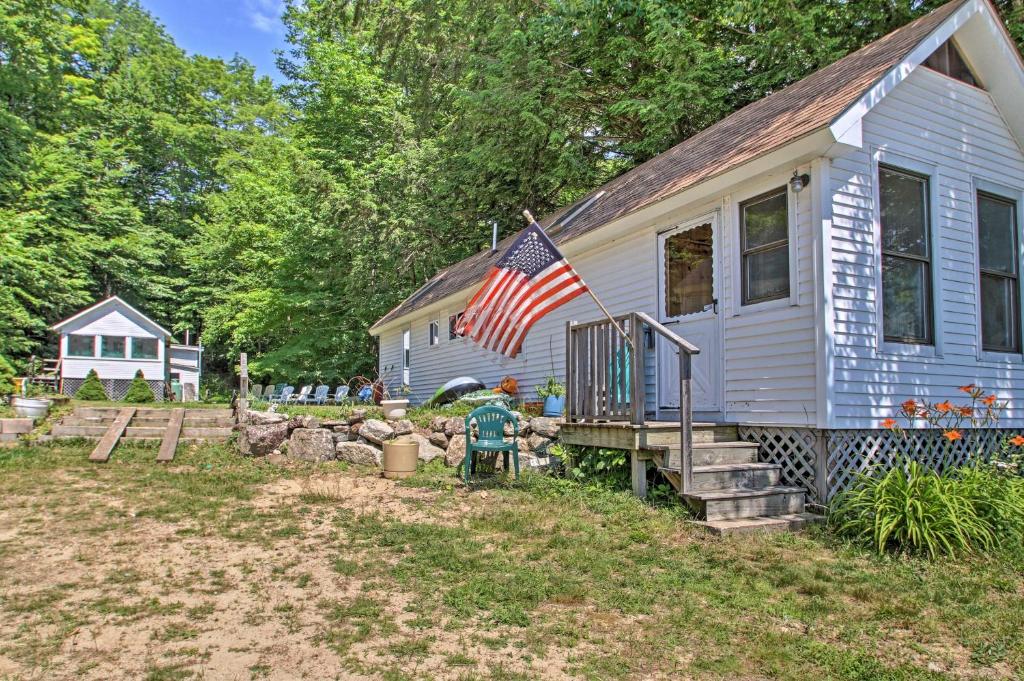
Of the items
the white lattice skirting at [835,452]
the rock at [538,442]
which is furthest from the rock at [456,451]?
the white lattice skirting at [835,452]

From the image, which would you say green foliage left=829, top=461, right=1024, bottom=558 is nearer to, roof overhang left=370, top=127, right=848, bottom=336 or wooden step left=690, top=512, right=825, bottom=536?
wooden step left=690, top=512, right=825, bottom=536

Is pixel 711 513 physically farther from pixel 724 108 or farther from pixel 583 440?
pixel 724 108

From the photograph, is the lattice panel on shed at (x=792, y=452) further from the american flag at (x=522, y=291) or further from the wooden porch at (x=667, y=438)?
the american flag at (x=522, y=291)

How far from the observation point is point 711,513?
543 cm

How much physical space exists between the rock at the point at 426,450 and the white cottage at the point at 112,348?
2095 cm

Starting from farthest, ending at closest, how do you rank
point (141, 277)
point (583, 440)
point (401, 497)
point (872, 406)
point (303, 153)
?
1. point (141, 277)
2. point (303, 153)
3. point (583, 440)
4. point (401, 497)
5. point (872, 406)

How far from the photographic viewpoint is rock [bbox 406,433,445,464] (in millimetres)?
8953

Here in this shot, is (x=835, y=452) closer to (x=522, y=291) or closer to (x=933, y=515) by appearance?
(x=933, y=515)

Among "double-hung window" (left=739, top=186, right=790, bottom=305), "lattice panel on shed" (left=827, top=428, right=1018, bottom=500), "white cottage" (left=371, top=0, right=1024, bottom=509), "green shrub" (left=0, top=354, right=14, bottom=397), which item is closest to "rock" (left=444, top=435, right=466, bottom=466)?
"white cottage" (left=371, top=0, right=1024, bottom=509)

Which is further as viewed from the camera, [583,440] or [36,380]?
[36,380]

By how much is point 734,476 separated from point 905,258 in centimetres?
291

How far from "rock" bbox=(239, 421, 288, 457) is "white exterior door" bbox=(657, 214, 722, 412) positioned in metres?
5.65

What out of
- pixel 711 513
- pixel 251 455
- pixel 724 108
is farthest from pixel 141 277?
pixel 711 513

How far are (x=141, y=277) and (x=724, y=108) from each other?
27074 mm
